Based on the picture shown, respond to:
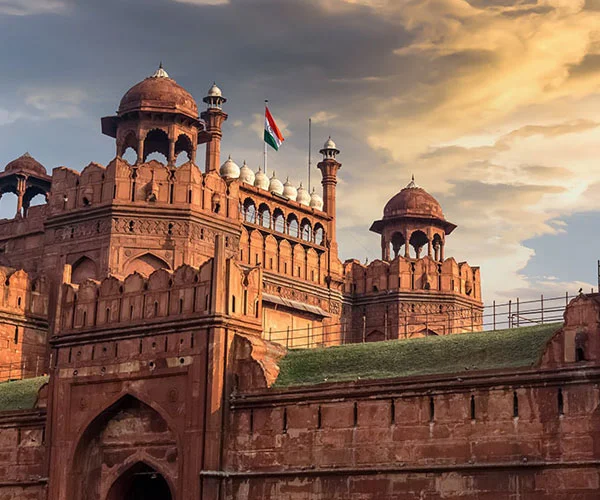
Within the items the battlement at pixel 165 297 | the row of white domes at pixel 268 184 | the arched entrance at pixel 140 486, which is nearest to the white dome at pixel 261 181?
the row of white domes at pixel 268 184

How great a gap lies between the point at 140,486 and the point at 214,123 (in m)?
14.7

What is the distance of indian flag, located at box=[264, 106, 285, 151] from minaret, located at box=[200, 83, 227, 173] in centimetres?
277

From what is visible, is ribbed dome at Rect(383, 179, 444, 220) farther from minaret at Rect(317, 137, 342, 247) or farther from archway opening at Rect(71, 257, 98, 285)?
archway opening at Rect(71, 257, 98, 285)

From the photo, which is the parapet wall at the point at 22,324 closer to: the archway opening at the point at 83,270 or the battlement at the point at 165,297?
the archway opening at the point at 83,270

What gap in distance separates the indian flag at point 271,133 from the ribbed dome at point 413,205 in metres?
4.93

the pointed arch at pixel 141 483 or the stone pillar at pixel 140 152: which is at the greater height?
the stone pillar at pixel 140 152

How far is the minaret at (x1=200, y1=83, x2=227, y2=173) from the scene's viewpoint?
1506 inches

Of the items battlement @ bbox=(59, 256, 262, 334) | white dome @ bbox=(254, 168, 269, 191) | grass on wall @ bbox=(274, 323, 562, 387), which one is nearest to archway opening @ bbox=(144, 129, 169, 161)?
white dome @ bbox=(254, 168, 269, 191)

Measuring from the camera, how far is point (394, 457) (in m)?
22.7

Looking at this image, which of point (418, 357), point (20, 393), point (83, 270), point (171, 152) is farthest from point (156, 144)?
point (418, 357)

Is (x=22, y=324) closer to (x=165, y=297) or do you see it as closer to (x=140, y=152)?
(x=140, y=152)

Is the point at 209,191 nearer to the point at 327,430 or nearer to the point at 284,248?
the point at 284,248

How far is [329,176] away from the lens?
4306 cm

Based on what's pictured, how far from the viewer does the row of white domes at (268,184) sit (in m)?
39.8
